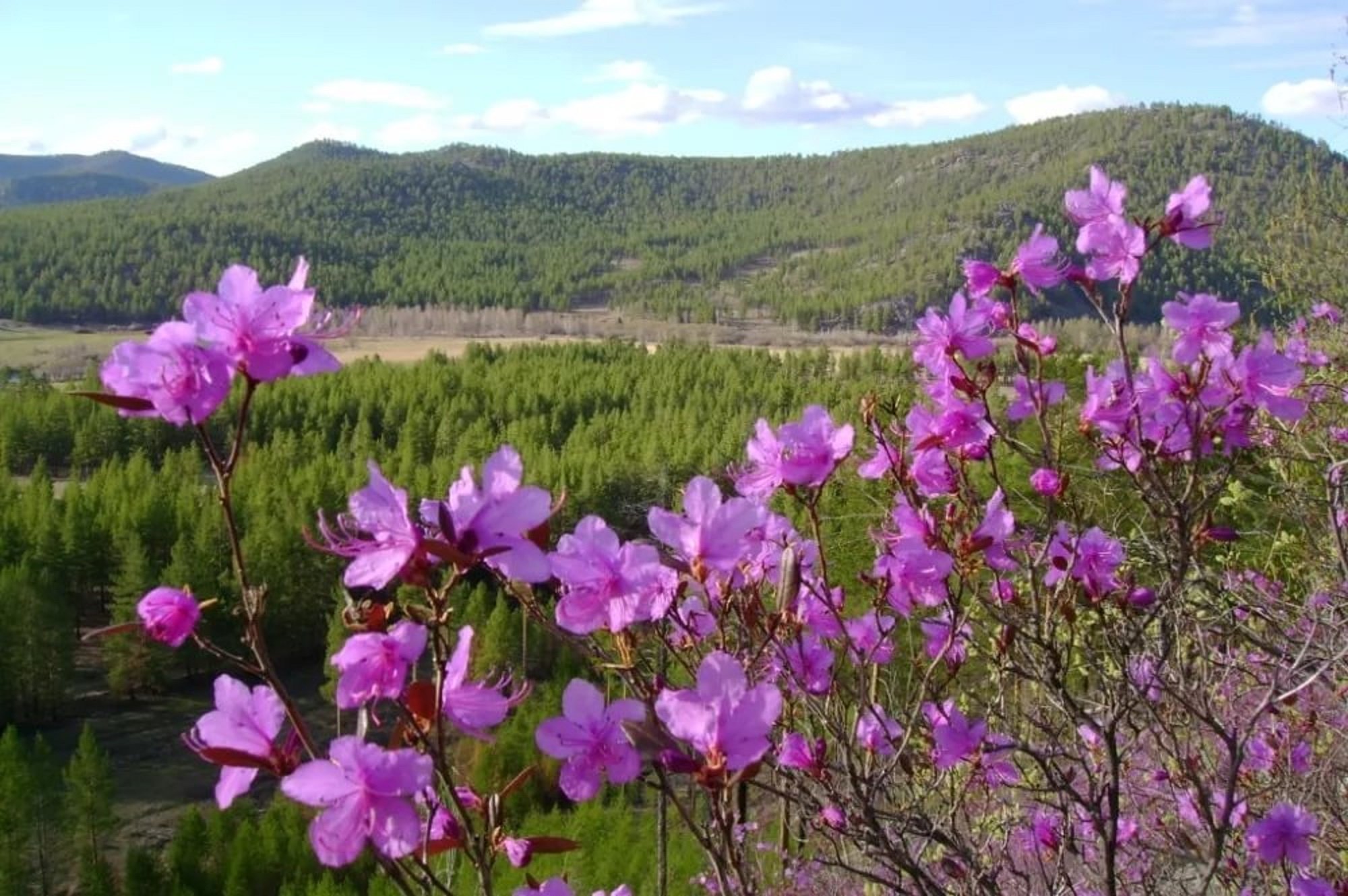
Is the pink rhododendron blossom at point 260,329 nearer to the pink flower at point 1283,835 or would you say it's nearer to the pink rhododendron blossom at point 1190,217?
the pink rhododendron blossom at point 1190,217

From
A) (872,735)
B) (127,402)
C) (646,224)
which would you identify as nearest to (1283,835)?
(872,735)

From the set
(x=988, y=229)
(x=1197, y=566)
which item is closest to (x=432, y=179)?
(x=988, y=229)

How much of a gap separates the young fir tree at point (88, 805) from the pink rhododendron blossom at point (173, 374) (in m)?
15.1

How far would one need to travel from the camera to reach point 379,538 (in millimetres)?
1244

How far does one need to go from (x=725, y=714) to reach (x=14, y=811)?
15558 mm

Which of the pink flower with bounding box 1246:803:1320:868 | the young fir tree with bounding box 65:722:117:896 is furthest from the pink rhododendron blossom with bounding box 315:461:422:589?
the young fir tree with bounding box 65:722:117:896

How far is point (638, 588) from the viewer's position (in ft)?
5.04

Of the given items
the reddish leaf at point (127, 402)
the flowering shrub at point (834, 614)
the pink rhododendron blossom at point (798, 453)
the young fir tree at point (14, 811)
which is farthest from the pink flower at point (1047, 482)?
the young fir tree at point (14, 811)

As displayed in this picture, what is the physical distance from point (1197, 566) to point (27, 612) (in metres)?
23.3

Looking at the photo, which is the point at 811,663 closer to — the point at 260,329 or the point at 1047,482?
the point at 1047,482

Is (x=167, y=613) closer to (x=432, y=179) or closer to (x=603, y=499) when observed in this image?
(x=603, y=499)

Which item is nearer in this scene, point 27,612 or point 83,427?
point 27,612

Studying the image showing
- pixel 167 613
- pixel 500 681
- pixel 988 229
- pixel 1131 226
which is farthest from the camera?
pixel 988 229

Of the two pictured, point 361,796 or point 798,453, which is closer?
point 361,796
